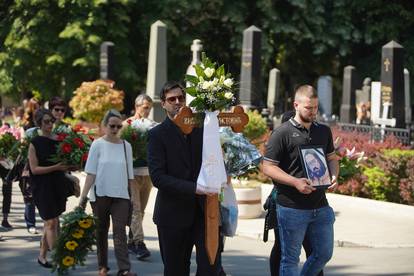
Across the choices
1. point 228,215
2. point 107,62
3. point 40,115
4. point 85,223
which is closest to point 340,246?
point 85,223

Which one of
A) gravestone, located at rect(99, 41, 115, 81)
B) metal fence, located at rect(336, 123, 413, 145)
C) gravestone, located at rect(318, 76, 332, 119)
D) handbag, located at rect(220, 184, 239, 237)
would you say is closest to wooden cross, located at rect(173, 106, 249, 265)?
handbag, located at rect(220, 184, 239, 237)

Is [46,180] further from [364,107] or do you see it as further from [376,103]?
[364,107]

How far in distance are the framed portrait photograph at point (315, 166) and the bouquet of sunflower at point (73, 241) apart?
285cm

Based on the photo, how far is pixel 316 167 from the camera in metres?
7.36

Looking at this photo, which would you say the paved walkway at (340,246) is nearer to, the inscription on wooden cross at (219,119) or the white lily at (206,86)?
the inscription on wooden cross at (219,119)

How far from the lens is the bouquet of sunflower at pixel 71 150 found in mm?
9891

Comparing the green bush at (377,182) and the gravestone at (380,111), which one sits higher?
the gravestone at (380,111)

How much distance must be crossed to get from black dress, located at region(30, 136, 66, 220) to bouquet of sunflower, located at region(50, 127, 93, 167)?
138 mm

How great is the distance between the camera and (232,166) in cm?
746

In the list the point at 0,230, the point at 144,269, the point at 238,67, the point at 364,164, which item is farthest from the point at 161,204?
the point at 238,67

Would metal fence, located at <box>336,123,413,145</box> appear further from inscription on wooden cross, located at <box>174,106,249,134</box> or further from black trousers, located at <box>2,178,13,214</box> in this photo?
inscription on wooden cross, located at <box>174,106,249,134</box>

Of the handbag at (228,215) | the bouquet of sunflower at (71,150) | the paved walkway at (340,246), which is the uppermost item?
the bouquet of sunflower at (71,150)

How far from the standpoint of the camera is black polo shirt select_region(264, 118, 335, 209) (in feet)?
24.1

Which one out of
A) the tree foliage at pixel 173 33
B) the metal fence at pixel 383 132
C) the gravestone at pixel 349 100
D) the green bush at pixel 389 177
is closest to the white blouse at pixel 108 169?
the green bush at pixel 389 177
